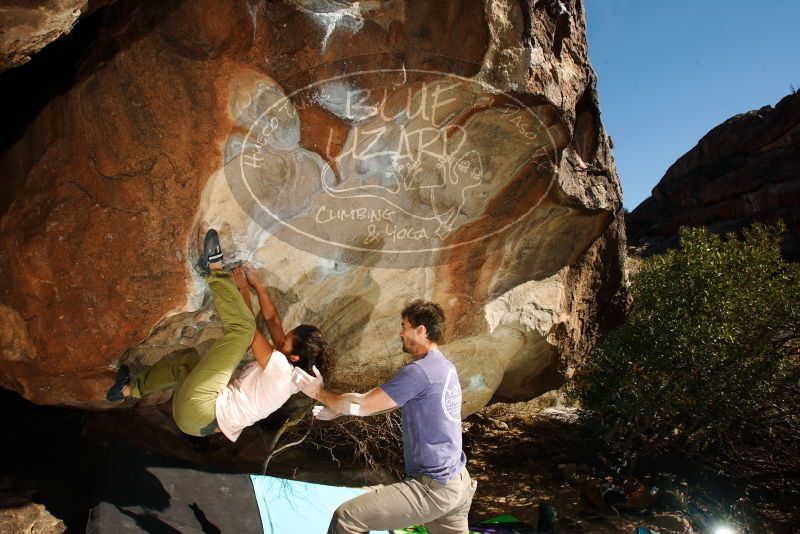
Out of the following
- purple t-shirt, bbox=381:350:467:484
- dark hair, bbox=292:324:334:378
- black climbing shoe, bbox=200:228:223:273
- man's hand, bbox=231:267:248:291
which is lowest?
purple t-shirt, bbox=381:350:467:484

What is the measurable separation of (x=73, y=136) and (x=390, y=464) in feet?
17.1

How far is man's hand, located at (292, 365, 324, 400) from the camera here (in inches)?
138

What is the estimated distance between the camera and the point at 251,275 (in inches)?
171

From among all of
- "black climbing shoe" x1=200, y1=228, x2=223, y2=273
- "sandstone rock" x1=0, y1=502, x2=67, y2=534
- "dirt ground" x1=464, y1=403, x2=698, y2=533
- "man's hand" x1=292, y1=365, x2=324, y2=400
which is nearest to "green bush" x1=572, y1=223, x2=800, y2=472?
"dirt ground" x1=464, y1=403, x2=698, y2=533

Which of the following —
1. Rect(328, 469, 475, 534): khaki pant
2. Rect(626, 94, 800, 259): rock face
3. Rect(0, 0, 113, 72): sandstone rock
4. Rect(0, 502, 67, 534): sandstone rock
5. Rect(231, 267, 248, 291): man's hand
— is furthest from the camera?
Rect(626, 94, 800, 259): rock face

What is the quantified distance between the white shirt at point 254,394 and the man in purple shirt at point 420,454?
20.5 inches

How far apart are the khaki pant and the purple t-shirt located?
6cm

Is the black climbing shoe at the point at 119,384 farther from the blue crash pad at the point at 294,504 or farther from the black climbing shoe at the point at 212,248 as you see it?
the blue crash pad at the point at 294,504

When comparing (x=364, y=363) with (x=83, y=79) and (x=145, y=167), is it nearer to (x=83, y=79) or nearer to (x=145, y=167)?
(x=145, y=167)

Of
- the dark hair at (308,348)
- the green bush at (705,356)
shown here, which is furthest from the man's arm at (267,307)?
the green bush at (705,356)

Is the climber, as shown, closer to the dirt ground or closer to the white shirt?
the white shirt

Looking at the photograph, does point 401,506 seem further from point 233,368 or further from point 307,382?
point 233,368

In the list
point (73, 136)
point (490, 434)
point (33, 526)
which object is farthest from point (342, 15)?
point (490, 434)

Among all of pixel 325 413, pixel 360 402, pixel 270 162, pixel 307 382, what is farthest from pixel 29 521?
A: pixel 270 162
